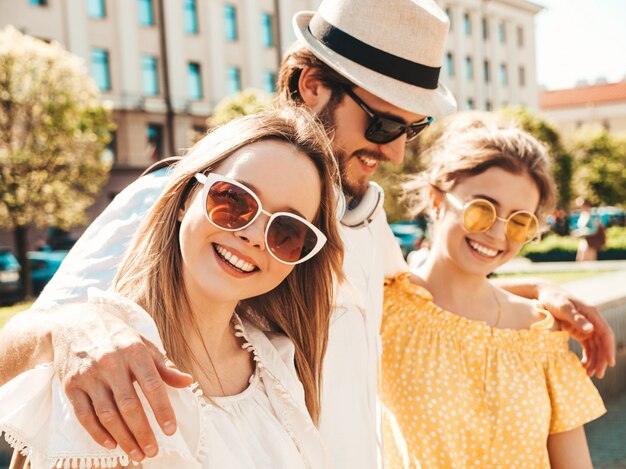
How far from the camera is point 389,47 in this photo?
2418mm

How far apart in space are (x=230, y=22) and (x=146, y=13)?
14.9 feet

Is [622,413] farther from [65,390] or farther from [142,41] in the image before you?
[142,41]

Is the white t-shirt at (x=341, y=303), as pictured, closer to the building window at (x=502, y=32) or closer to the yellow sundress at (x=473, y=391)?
the yellow sundress at (x=473, y=391)

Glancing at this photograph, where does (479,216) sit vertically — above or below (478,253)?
above

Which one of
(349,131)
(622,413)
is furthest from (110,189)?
(349,131)

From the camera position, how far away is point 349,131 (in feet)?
8.04

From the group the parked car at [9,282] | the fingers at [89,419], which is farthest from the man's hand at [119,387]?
the parked car at [9,282]

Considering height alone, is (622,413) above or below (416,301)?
below

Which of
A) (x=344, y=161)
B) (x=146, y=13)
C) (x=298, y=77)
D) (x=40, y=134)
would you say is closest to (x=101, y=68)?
(x=146, y=13)

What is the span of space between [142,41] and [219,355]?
29838 mm

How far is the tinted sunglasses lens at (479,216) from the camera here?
2.38 metres

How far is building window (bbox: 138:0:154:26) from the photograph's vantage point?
2967 centimetres

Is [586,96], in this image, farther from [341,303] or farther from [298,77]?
[341,303]

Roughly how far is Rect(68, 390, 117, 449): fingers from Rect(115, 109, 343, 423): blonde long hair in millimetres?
443
